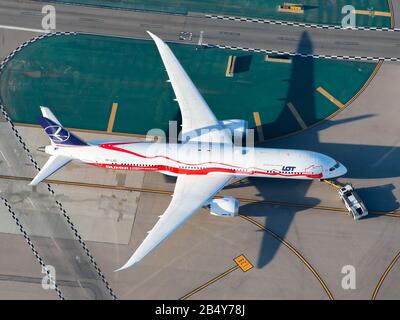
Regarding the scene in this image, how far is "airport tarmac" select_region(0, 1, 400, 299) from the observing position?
45719mm

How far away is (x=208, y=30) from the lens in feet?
205

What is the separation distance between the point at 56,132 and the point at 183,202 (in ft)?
51.7

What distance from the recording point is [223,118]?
5556cm

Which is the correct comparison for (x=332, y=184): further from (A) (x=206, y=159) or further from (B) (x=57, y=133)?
(B) (x=57, y=133)

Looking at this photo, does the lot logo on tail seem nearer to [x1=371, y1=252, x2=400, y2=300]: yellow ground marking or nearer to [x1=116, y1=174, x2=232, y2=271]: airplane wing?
[x1=116, y1=174, x2=232, y2=271]: airplane wing

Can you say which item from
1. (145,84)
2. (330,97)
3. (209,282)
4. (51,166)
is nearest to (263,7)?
(330,97)

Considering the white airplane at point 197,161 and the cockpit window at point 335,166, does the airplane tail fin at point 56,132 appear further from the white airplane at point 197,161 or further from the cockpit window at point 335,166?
the cockpit window at point 335,166

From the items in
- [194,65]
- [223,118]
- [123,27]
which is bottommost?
[223,118]

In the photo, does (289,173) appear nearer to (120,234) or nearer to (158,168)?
(158,168)

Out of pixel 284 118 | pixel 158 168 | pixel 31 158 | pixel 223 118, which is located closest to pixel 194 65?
pixel 223 118

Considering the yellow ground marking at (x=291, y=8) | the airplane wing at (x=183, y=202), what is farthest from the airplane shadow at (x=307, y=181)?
the yellow ground marking at (x=291, y=8)

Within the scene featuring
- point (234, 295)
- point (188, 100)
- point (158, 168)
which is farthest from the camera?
point (188, 100)

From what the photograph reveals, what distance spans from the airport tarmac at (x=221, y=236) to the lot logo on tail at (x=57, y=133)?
569 centimetres

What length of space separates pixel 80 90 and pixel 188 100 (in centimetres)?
1553
